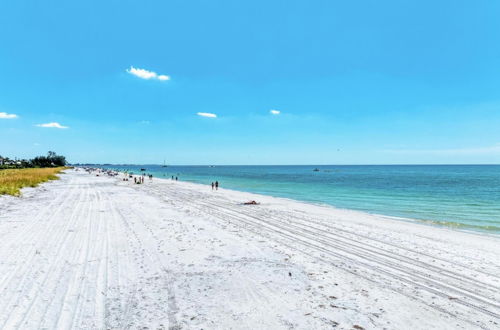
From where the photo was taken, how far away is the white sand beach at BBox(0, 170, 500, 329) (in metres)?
4.56

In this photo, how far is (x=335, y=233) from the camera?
11094 millimetres

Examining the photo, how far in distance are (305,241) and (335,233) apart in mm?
1999

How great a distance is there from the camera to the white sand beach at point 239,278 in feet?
15.0

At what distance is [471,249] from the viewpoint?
31.2 feet

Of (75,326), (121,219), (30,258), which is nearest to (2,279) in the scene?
(30,258)

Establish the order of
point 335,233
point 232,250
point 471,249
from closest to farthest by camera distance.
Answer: point 232,250 < point 471,249 < point 335,233

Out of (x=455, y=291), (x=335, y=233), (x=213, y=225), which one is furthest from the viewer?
(x=213, y=225)

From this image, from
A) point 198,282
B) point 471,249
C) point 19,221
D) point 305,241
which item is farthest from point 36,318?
point 471,249

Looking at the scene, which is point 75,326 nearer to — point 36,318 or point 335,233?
point 36,318

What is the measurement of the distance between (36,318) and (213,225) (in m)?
7.89

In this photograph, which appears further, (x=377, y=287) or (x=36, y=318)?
(x=377, y=287)

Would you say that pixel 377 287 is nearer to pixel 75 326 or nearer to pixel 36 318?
pixel 75 326

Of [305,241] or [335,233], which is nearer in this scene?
[305,241]

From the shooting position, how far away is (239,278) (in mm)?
6238
